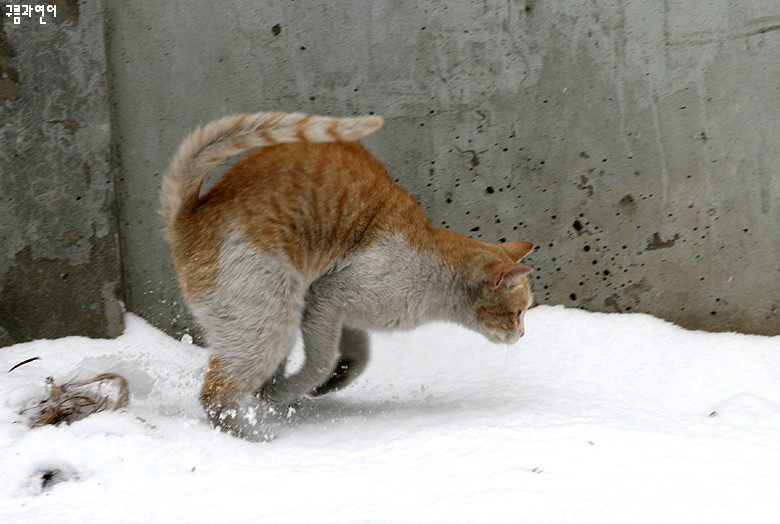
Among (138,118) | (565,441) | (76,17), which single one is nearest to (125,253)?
(138,118)

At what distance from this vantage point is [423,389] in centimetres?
382

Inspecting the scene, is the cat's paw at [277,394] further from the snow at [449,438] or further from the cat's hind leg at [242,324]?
the cat's hind leg at [242,324]

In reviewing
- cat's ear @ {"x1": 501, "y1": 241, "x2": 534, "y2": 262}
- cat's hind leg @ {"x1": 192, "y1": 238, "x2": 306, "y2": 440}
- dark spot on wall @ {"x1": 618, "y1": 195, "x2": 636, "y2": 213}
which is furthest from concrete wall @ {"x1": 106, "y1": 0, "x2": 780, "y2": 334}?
cat's hind leg @ {"x1": 192, "y1": 238, "x2": 306, "y2": 440}

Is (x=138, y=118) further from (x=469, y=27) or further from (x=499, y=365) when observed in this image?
(x=499, y=365)

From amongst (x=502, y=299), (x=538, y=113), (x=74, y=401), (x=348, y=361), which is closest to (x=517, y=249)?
(x=502, y=299)

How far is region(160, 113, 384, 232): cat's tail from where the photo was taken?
2955 millimetres

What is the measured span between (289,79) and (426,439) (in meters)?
2.04

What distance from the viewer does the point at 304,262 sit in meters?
3.28

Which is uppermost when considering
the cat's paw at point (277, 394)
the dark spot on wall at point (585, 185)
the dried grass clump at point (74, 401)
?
the dark spot on wall at point (585, 185)

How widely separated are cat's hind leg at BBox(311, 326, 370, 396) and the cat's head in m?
0.54

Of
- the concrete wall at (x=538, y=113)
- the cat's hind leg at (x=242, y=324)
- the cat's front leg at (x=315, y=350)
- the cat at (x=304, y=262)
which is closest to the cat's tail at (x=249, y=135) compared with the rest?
the cat at (x=304, y=262)

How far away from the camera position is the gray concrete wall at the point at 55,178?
3.68 meters

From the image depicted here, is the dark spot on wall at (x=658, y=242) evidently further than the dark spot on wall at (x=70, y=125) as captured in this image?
Yes

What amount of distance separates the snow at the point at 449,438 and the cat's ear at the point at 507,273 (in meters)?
0.52
